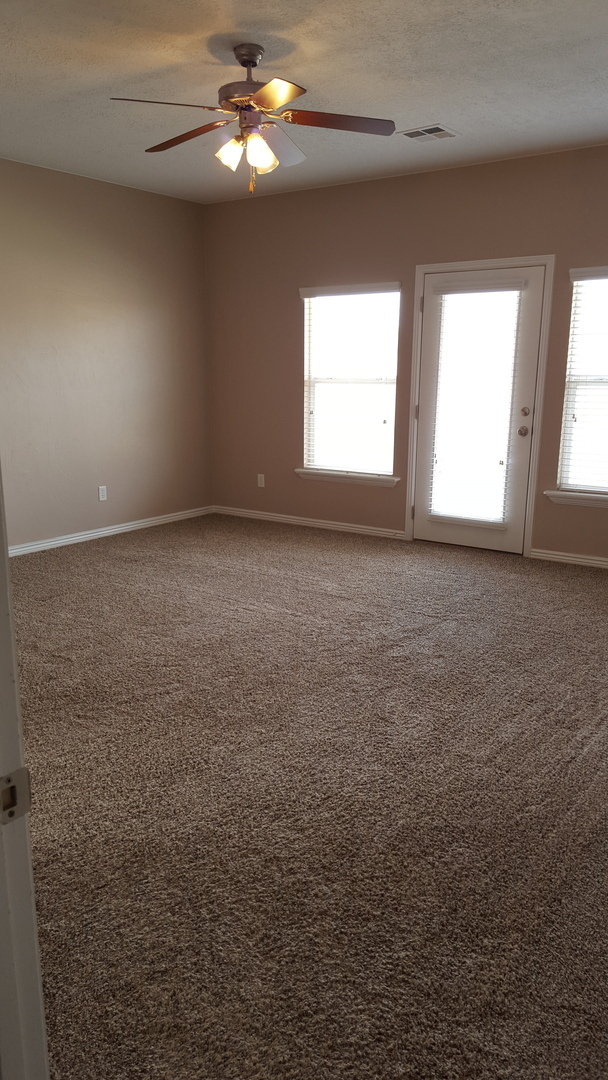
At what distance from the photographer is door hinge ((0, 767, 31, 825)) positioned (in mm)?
894

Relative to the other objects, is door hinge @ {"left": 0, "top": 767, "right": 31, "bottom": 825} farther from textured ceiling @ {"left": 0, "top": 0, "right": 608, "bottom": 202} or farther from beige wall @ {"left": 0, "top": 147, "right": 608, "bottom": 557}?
beige wall @ {"left": 0, "top": 147, "right": 608, "bottom": 557}

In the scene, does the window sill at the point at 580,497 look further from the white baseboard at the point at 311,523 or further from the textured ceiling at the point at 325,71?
the textured ceiling at the point at 325,71

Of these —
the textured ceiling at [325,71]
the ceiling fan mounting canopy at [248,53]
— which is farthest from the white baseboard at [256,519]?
the ceiling fan mounting canopy at [248,53]

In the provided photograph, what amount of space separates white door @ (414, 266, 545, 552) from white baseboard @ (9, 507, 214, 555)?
2.18 metres

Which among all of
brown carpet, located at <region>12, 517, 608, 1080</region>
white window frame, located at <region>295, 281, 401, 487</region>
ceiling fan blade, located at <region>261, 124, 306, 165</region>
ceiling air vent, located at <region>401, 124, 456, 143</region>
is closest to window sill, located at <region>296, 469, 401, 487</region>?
white window frame, located at <region>295, 281, 401, 487</region>

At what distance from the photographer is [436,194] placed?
521cm

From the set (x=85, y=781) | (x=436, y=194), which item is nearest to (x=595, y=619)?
(x=85, y=781)

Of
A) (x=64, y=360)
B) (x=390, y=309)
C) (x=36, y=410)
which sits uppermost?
(x=390, y=309)

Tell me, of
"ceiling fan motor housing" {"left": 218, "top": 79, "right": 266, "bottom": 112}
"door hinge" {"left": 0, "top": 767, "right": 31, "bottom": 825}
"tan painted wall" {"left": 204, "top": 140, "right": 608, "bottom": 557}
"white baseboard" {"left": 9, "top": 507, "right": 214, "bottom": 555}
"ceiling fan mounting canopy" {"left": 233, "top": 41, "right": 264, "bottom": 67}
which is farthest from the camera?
"white baseboard" {"left": 9, "top": 507, "right": 214, "bottom": 555}

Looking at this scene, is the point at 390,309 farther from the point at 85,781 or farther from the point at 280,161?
the point at 85,781

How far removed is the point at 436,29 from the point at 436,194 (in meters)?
2.23

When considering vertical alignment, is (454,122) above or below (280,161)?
above

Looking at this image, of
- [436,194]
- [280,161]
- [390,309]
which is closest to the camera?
[280,161]

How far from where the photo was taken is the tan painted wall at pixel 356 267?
4.81 meters
